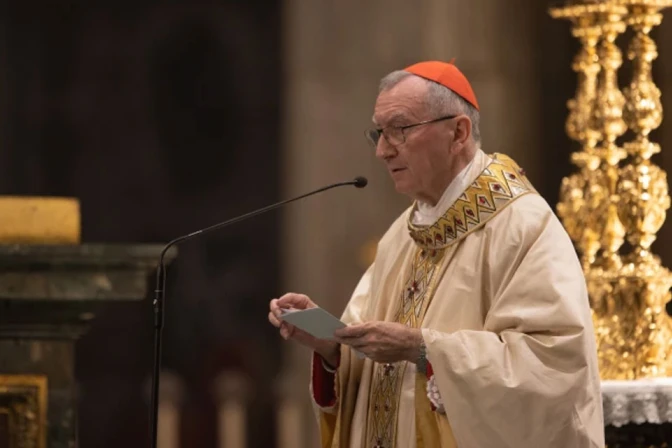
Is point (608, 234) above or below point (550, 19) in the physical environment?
below

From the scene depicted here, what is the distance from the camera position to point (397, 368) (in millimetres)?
4809

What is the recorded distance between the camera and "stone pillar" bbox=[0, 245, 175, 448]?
5.21 m

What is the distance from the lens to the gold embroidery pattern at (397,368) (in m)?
4.79

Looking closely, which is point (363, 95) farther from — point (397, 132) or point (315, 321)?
point (315, 321)

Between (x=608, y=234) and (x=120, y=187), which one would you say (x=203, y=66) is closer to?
(x=120, y=187)

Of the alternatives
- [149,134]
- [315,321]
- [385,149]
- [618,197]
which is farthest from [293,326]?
[149,134]

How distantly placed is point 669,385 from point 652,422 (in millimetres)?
142

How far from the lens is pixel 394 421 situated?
4766 millimetres

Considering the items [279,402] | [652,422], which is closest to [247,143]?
[279,402]

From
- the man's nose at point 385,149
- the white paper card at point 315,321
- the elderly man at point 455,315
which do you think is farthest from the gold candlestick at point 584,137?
the white paper card at point 315,321

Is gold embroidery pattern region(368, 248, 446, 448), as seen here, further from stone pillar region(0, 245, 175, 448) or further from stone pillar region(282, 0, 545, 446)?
stone pillar region(282, 0, 545, 446)

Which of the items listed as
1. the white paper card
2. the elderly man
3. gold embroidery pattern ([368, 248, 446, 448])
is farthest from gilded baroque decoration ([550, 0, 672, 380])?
the white paper card

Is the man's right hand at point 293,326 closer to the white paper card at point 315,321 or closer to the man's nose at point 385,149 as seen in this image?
the white paper card at point 315,321

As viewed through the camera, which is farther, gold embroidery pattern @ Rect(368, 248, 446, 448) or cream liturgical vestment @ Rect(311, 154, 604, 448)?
gold embroidery pattern @ Rect(368, 248, 446, 448)
